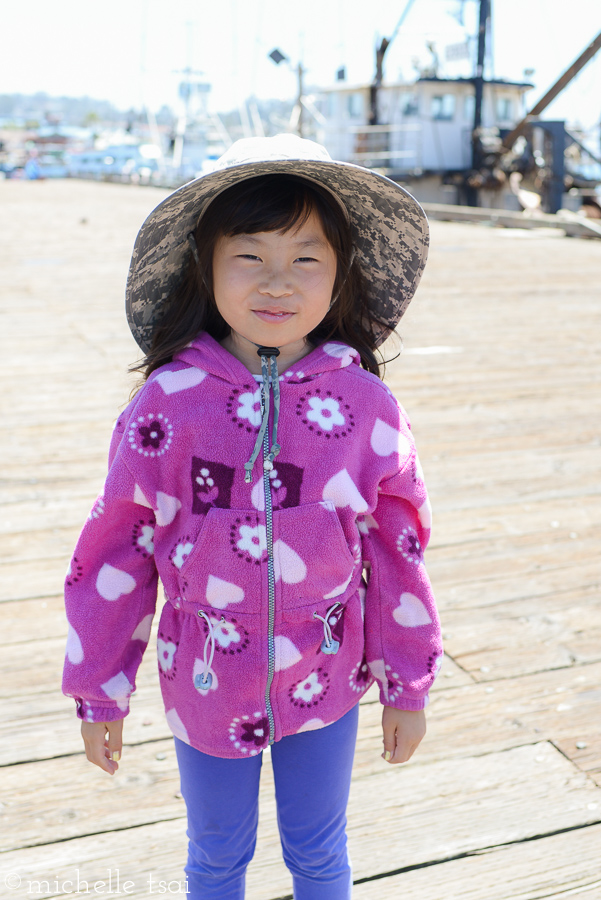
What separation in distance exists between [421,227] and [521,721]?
1395 millimetres

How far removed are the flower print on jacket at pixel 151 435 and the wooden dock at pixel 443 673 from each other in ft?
2.03

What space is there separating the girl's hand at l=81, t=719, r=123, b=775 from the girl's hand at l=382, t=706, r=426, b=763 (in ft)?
1.50

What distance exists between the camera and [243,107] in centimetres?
4275

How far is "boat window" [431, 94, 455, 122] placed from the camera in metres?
25.3

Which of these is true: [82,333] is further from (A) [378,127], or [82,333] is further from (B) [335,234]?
(A) [378,127]

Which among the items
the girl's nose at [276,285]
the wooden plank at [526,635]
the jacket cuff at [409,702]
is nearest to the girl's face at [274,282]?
the girl's nose at [276,285]

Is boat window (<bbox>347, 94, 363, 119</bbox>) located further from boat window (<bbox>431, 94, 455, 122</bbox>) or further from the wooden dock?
the wooden dock

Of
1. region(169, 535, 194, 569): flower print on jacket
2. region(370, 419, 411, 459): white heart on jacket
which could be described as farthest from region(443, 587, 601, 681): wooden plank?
region(169, 535, 194, 569): flower print on jacket

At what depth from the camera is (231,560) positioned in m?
1.35

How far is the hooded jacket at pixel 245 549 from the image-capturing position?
4.44 ft

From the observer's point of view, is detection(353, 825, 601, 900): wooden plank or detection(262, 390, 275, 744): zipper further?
detection(353, 825, 601, 900): wooden plank

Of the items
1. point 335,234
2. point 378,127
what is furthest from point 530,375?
point 378,127

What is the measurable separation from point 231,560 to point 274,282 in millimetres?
424

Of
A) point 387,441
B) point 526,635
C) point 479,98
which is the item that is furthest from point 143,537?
point 479,98
